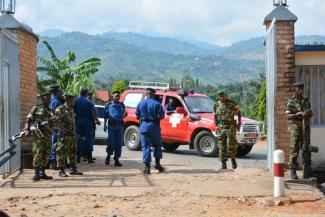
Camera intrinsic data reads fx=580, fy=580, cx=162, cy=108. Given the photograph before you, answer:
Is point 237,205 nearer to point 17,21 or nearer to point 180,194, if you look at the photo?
point 180,194

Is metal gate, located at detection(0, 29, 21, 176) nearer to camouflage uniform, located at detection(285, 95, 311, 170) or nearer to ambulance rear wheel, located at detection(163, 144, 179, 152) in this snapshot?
camouflage uniform, located at detection(285, 95, 311, 170)

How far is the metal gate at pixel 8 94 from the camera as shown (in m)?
10.6

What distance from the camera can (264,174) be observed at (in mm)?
10797

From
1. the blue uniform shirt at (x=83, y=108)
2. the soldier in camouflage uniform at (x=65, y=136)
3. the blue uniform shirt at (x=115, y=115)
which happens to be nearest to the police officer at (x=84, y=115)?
the blue uniform shirt at (x=83, y=108)

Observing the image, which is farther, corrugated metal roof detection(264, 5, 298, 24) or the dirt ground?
corrugated metal roof detection(264, 5, 298, 24)

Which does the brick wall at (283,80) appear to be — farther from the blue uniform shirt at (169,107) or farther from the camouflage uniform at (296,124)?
the blue uniform shirt at (169,107)

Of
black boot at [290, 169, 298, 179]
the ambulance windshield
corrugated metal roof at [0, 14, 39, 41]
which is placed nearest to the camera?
black boot at [290, 169, 298, 179]

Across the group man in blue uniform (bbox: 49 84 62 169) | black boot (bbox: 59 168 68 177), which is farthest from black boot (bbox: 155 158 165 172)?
man in blue uniform (bbox: 49 84 62 169)

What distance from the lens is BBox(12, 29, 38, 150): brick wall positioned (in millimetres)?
12211

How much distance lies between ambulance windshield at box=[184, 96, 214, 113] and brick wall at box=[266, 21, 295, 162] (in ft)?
20.0

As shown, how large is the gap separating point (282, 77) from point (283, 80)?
0.06 metres

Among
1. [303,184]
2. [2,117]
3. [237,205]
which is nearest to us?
[237,205]

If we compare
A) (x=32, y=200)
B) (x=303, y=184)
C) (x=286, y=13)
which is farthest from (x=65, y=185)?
(x=286, y=13)

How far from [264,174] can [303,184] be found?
1.26m
